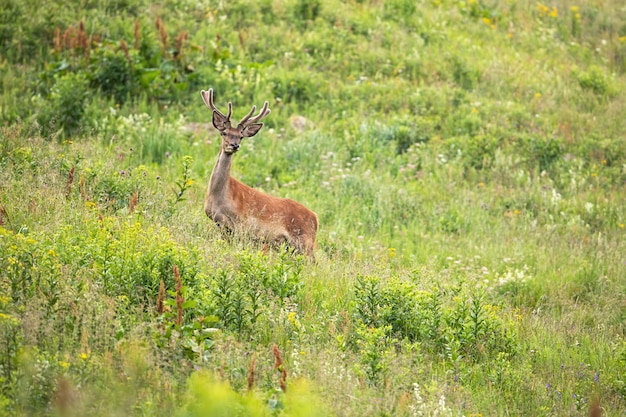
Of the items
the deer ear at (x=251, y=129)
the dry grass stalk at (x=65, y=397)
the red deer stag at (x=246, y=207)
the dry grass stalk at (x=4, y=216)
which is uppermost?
the dry grass stalk at (x=65, y=397)

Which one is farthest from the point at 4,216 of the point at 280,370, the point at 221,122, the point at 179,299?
the point at 280,370

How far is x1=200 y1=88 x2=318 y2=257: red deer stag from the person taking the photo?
9.41 m

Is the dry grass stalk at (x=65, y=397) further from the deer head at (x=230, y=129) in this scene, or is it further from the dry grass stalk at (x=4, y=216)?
the deer head at (x=230, y=129)

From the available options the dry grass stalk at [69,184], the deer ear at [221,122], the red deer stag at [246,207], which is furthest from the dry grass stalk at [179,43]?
the dry grass stalk at [69,184]

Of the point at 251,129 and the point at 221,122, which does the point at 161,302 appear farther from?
the point at 251,129

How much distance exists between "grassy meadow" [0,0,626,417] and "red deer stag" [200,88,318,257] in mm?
289

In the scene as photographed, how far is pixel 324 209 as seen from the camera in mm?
12102

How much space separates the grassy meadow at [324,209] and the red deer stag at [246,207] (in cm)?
29

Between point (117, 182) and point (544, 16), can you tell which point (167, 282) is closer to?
point (117, 182)

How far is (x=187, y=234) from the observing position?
8.38 m

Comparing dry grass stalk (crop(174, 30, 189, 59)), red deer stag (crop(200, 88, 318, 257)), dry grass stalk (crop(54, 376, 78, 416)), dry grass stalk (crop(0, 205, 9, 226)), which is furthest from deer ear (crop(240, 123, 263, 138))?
dry grass stalk (crop(174, 30, 189, 59))

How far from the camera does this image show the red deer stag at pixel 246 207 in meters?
9.41

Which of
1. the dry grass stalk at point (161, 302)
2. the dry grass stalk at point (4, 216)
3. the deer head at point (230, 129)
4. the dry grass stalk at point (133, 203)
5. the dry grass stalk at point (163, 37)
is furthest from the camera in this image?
the dry grass stalk at point (163, 37)

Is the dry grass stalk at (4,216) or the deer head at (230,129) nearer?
the dry grass stalk at (4,216)
